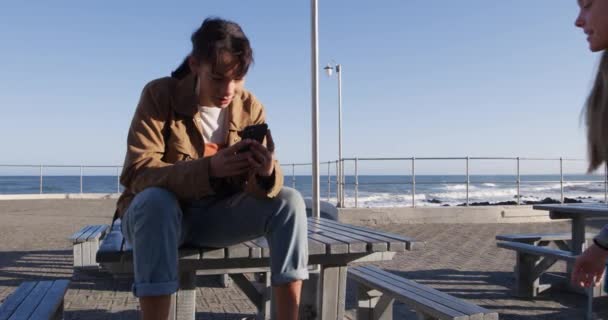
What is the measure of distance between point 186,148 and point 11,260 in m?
5.26

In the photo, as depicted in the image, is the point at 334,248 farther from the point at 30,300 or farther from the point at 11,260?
the point at 11,260

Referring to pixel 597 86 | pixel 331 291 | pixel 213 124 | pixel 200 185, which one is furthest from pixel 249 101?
pixel 597 86

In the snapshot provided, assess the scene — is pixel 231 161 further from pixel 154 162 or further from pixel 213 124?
pixel 213 124

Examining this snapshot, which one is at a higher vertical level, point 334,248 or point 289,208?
point 289,208

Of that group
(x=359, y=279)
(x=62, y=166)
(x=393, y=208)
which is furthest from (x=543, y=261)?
(x=62, y=166)

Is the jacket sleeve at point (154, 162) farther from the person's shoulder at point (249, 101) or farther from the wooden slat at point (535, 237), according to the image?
the wooden slat at point (535, 237)

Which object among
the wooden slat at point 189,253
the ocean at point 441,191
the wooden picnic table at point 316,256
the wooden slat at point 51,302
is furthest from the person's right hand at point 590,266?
the ocean at point 441,191

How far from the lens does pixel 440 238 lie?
829 cm

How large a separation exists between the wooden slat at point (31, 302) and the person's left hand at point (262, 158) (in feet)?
3.67

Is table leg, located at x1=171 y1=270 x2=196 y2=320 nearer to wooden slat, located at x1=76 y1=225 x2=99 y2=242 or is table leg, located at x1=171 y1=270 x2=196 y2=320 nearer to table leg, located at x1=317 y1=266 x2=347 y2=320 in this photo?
table leg, located at x1=317 y1=266 x2=347 y2=320

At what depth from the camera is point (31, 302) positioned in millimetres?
2416

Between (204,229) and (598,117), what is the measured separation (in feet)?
4.35

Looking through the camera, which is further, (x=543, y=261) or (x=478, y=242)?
(x=478, y=242)

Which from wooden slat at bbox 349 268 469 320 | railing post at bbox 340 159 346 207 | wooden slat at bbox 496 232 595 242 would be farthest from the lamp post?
wooden slat at bbox 349 268 469 320
